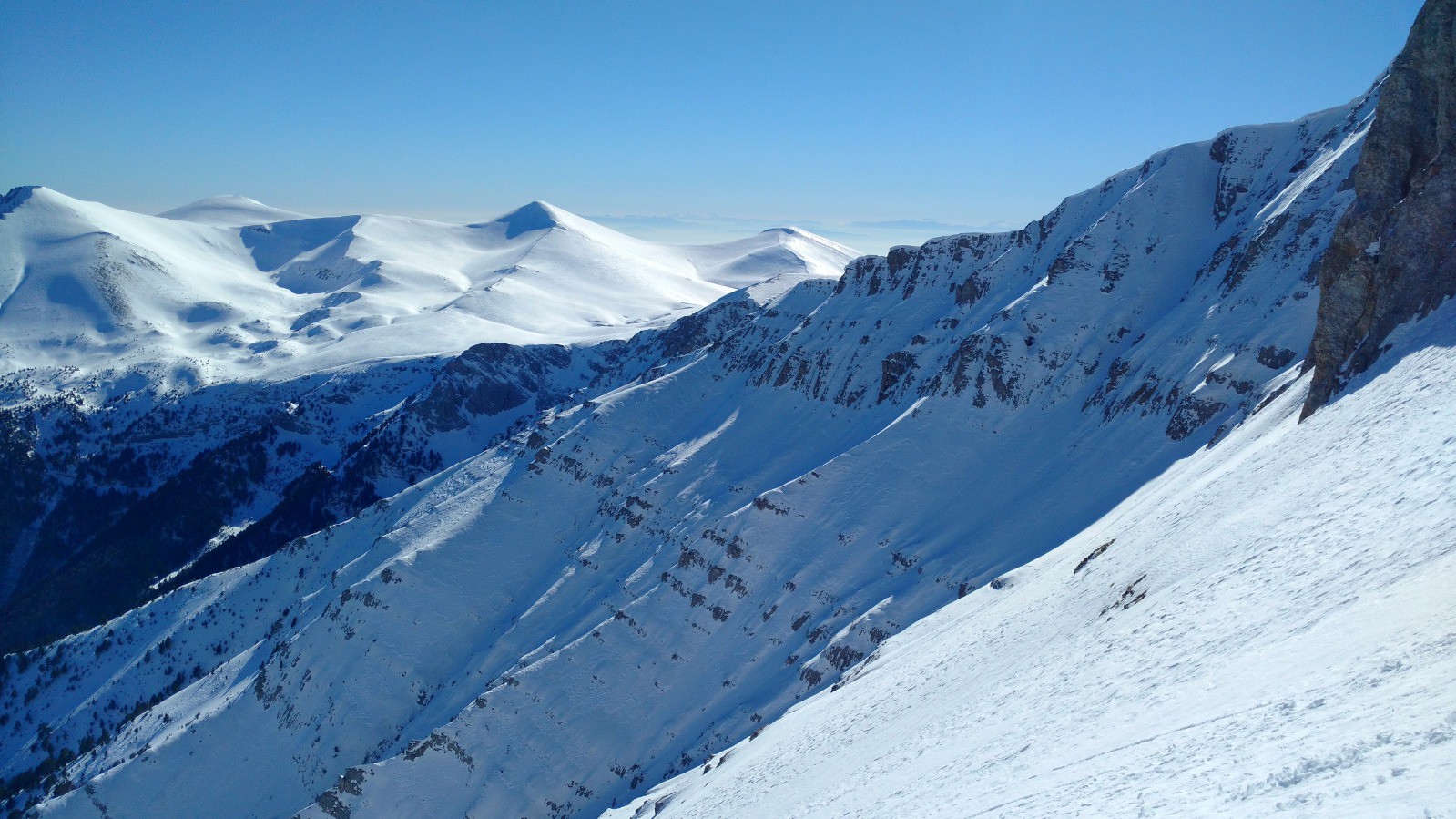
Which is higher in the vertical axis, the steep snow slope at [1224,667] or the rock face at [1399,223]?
the rock face at [1399,223]

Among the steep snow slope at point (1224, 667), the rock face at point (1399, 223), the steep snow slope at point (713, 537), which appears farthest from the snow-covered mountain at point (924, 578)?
the steep snow slope at point (713, 537)

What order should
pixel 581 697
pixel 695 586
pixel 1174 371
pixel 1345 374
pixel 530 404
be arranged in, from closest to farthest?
pixel 1345 374 → pixel 1174 371 → pixel 581 697 → pixel 695 586 → pixel 530 404

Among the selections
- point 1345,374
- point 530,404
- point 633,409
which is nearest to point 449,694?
point 633,409

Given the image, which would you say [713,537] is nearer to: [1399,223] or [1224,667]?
[1399,223]

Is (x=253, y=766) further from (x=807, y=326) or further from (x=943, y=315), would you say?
(x=943, y=315)

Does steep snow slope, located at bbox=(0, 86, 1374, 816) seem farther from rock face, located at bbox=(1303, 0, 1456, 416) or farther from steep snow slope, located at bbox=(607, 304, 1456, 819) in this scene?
steep snow slope, located at bbox=(607, 304, 1456, 819)

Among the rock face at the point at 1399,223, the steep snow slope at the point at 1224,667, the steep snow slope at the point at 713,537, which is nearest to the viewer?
the steep snow slope at the point at 1224,667

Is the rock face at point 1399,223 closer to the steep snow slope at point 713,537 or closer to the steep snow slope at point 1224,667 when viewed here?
the steep snow slope at point 1224,667
